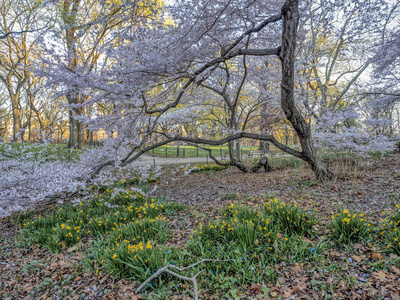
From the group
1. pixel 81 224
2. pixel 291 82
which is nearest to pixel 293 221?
pixel 291 82

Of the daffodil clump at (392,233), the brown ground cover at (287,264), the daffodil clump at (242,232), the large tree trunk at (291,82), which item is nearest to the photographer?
the brown ground cover at (287,264)

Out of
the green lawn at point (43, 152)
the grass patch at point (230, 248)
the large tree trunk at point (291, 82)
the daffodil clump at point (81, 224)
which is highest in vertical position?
the large tree trunk at point (291, 82)

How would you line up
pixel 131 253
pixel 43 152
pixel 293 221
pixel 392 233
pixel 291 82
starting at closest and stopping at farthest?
pixel 392 233, pixel 131 253, pixel 293 221, pixel 291 82, pixel 43 152

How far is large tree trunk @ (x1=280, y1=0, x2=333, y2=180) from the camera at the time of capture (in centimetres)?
376

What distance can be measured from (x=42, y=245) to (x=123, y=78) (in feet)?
11.4

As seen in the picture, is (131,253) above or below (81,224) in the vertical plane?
above

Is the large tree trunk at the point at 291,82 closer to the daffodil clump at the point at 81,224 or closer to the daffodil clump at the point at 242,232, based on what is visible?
the daffodil clump at the point at 242,232

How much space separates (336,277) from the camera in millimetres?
2068

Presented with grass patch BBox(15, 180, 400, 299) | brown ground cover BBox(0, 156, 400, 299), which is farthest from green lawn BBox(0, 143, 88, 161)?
grass patch BBox(15, 180, 400, 299)

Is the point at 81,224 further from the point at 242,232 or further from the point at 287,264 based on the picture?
the point at 287,264

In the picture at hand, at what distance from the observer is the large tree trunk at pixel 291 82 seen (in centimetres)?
376

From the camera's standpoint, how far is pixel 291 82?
415cm

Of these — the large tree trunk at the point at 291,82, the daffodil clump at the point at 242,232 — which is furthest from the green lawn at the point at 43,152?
the large tree trunk at the point at 291,82

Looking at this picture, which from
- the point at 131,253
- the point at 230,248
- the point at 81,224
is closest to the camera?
the point at 131,253
